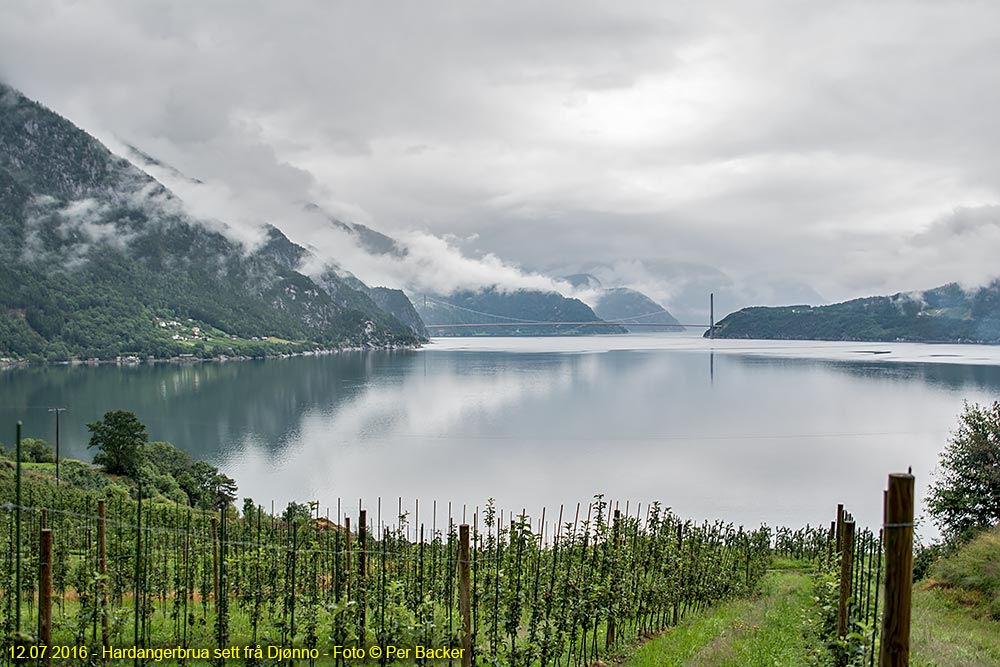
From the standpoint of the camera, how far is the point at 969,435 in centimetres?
Answer: 1647

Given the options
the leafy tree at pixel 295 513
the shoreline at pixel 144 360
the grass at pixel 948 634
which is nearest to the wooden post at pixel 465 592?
the grass at pixel 948 634

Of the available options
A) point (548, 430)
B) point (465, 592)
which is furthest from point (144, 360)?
point (465, 592)

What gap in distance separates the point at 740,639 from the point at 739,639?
11 millimetres

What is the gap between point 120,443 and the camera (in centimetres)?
2814

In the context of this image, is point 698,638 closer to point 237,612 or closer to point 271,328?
point 237,612

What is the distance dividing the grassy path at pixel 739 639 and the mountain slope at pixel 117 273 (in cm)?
11326

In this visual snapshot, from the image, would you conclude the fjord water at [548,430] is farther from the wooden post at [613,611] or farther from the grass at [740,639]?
the wooden post at [613,611]

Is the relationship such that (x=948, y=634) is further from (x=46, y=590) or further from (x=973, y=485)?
(x=973, y=485)

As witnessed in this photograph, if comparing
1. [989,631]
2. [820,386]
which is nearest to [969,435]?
[989,631]

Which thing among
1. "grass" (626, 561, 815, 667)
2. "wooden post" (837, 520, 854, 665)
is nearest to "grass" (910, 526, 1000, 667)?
"wooden post" (837, 520, 854, 665)

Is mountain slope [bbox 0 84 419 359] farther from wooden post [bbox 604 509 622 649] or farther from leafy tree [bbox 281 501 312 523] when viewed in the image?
wooden post [bbox 604 509 622 649]

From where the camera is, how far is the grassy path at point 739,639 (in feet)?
22.2

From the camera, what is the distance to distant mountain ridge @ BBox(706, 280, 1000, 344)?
520 feet

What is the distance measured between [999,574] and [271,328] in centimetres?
14367
